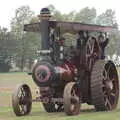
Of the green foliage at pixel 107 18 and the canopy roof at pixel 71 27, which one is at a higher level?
the green foliage at pixel 107 18

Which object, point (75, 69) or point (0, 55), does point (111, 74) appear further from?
point (0, 55)

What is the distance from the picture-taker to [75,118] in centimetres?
1276

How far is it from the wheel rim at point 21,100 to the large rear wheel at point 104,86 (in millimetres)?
1813

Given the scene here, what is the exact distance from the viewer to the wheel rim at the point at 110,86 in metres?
15.8

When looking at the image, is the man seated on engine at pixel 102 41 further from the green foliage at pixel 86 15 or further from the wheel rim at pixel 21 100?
the green foliage at pixel 86 15

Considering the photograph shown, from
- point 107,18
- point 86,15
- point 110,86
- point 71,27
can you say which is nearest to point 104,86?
point 110,86

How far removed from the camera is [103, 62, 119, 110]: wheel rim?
15797 millimetres

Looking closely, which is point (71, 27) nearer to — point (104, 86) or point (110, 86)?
point (104, 86)

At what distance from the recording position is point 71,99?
1405 cm

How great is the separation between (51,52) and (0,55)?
235ft

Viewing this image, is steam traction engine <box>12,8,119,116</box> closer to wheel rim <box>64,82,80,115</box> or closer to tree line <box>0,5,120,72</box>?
wheel rim <box>64,82,80,115</box>

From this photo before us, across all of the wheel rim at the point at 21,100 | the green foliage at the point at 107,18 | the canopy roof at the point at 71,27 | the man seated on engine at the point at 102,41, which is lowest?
the wheel rim at the point at 21,100

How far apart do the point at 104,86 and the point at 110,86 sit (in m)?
0.28

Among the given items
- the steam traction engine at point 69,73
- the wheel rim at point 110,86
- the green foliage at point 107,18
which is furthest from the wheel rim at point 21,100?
the green foliage at point 107,18
